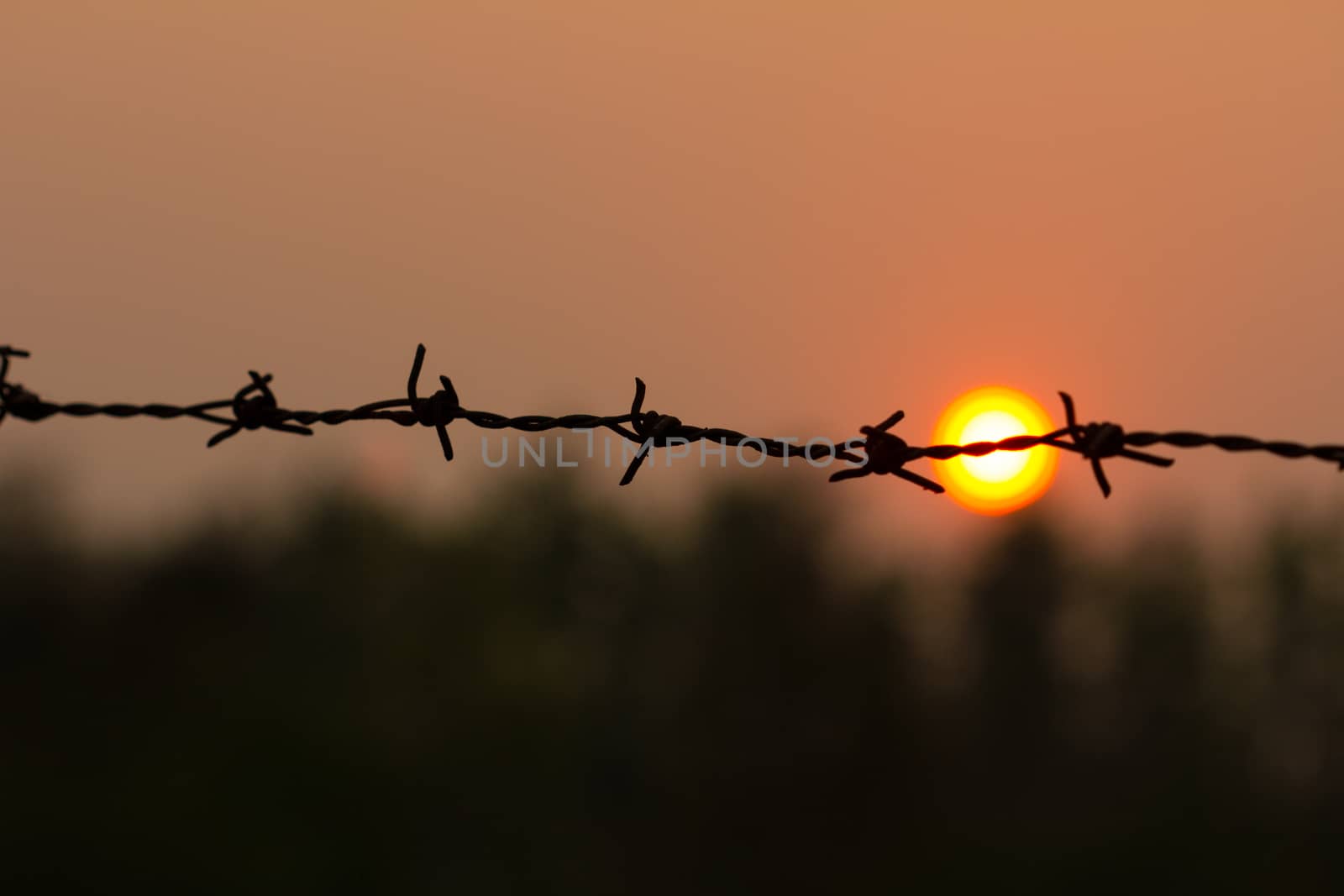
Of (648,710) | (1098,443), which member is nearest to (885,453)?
(1098,443)

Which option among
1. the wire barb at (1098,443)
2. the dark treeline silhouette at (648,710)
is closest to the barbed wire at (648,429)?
the wire barb at (1098,443)

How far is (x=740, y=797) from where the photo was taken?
166 ft

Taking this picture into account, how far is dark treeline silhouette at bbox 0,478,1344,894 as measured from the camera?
143ft

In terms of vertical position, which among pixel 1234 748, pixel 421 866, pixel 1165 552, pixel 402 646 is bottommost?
pixel 421 866

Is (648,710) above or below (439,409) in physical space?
below

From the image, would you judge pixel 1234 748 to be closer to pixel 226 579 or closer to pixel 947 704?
pixel 947 704

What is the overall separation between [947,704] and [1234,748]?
10511 mm

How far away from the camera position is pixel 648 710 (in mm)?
49781

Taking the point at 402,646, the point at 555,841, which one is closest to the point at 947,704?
the point at 555,841

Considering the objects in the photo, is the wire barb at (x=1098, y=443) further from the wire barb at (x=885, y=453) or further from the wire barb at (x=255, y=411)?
the wire barb at (x=255, y=411)

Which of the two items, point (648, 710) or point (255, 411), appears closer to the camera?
point (255, 411)

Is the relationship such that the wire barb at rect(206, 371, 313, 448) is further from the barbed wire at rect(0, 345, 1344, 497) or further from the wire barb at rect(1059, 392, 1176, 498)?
the wire barb at rect(1059, 392, 1176, 498)

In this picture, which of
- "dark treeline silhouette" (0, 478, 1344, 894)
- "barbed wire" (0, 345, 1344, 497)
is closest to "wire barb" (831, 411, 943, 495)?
"barbed wire" (0, 345, 1344, 497)

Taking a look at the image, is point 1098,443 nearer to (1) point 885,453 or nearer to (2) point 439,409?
(1) point 885,453
